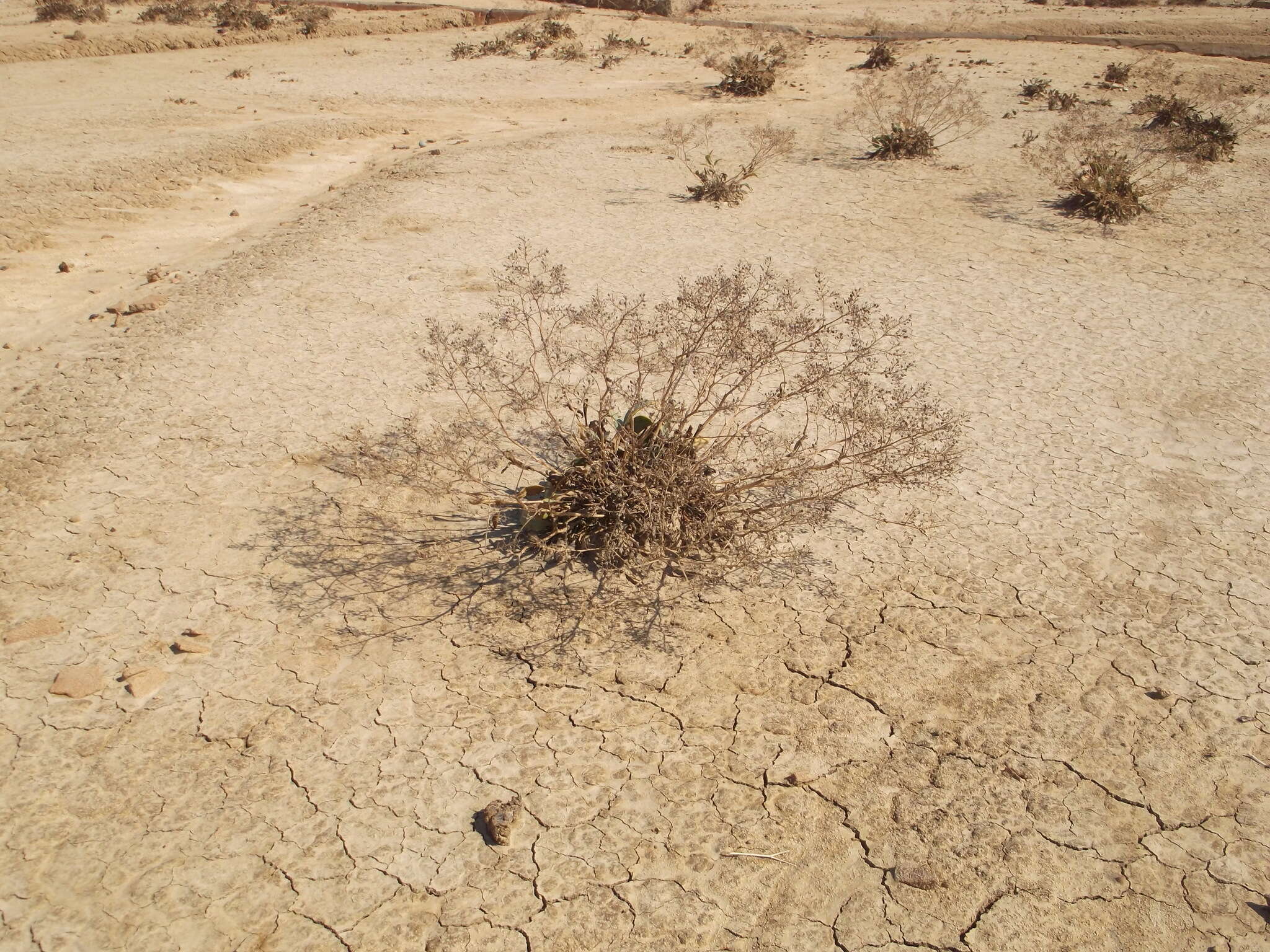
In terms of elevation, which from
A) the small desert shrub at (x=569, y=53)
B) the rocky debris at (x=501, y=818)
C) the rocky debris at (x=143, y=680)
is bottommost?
the rocky debris at (x=501, y=818)

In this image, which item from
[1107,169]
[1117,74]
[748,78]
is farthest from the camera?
[748,78]

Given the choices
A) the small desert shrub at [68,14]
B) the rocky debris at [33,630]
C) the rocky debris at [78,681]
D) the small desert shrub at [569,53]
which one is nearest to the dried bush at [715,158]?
the small desert shrub at [569,53]

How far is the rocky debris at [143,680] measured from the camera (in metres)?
3.08

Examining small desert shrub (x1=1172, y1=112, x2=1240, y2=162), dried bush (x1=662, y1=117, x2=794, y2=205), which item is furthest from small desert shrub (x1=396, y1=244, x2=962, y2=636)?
small desert shrub (x1=1172, y1=112, x2=1240, y2=162)

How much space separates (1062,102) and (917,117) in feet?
→ 7.72

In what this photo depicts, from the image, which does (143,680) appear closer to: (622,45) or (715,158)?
(715,158)

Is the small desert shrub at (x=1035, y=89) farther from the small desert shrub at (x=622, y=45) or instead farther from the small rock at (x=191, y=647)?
the small rock at (x=191, y=647)

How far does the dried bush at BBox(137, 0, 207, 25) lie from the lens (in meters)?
16.3

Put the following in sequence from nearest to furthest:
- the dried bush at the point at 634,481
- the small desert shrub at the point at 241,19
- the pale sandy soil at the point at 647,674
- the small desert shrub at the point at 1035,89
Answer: the pale sandy soil at the point at 647,674, the dried bush at the point at 634,481, the small desert shrub at the point at 1035,89, the small desert shrub at the point at 241,19

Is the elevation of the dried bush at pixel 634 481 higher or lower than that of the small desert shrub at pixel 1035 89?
lower

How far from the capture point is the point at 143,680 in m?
3.11

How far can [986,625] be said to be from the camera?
334 centimetres

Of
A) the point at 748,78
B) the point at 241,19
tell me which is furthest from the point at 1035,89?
the point at 241,19

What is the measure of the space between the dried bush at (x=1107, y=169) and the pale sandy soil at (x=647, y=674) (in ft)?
2.52
